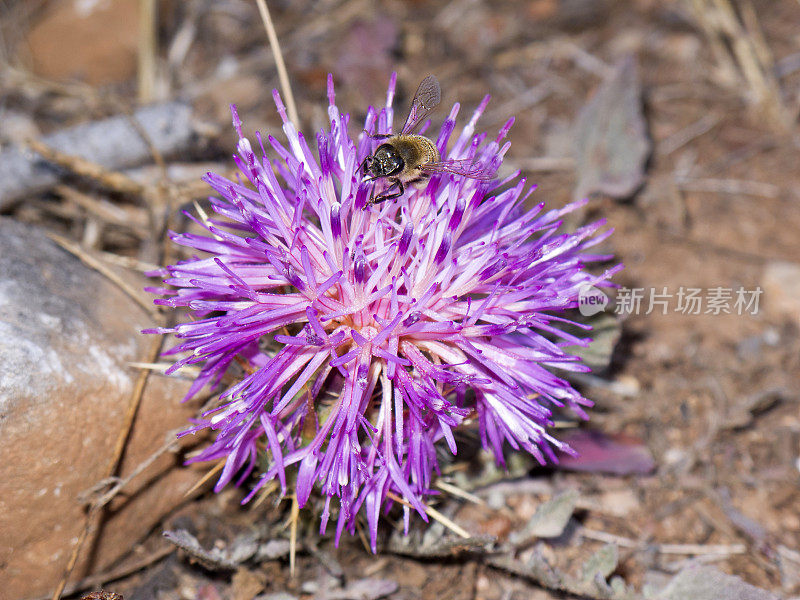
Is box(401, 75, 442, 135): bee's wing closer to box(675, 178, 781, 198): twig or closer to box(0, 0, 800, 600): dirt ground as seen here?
box(0, 0, 800, 600): dirt ground

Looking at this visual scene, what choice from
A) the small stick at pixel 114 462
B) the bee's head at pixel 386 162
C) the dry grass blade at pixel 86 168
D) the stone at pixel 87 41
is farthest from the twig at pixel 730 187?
the stone at pixel 87 41

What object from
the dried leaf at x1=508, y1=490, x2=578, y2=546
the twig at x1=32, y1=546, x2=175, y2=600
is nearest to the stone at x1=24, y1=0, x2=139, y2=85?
the twig at x1=32, y1=546, x2=175, y2=600

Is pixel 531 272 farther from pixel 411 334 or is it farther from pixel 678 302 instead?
pixel 678 302

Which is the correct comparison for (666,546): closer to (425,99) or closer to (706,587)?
(706,587)

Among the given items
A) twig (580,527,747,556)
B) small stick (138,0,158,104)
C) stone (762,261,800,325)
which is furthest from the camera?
small stick (138,0,158,104)

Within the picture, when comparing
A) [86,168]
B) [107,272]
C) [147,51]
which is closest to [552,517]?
[107,272]

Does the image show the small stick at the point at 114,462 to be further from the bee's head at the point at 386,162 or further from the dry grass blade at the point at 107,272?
the bee's head at the point at 386,162
